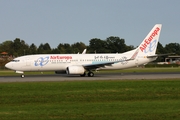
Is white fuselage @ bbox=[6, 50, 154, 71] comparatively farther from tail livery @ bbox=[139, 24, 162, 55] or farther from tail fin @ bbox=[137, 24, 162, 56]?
tail livery @ bbox=[139, 24, 162, 55]

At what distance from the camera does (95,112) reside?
16641 millimetres

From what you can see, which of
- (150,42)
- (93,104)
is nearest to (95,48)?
(150,42)

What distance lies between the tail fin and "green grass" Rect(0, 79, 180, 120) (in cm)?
2680

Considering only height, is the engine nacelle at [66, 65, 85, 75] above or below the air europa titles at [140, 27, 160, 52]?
below

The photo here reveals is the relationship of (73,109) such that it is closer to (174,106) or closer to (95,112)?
(95,112)

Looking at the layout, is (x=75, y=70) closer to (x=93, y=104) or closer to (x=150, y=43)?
(x=150, y=43)

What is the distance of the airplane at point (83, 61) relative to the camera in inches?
1922

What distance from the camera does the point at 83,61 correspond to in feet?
167

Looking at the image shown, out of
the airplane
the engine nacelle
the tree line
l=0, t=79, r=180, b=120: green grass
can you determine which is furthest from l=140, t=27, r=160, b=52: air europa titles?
the tree line

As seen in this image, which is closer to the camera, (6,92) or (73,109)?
(73,109)

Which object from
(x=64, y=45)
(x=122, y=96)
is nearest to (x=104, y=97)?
(x=122, y=96)

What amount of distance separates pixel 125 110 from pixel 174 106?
9.07 ft

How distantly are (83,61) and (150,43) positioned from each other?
979 centimetres

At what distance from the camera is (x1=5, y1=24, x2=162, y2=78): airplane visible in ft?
160
